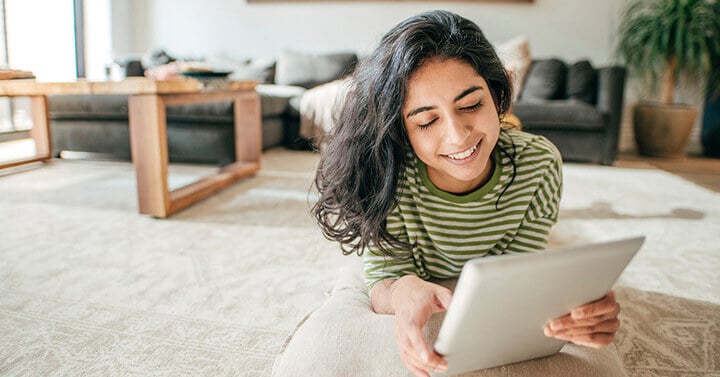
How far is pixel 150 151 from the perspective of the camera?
200cm

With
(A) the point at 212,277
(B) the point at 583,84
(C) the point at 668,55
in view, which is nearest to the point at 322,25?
(B) the point at 583,84

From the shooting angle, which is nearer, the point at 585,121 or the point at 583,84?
the point at 585,121

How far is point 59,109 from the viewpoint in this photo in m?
3.17

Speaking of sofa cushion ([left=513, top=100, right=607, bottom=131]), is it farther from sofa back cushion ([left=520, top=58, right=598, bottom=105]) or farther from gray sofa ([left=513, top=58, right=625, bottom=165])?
sofa back cushion ([left=520, top=58, right=598, bottom=105])

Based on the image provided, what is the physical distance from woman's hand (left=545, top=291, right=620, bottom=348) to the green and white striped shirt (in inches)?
11.8

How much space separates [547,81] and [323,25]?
192cm

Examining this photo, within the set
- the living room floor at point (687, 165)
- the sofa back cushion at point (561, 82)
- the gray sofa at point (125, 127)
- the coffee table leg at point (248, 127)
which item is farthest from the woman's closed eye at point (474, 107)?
the sofa back cushion at point (561, 82)

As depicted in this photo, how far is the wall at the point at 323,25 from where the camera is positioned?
4.23m

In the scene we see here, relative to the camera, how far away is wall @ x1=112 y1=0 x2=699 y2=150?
423 centimetres

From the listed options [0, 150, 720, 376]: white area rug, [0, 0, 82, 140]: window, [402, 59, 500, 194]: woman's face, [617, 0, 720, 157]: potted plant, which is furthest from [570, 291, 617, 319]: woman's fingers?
[0, 0, 82, 140]: window

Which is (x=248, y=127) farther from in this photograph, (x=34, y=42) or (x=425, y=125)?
(x=34, y=42)

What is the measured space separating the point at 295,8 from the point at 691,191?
327cm

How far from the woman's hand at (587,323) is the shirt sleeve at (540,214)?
31 cm

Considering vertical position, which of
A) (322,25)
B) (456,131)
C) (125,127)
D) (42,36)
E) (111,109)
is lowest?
(125,127)
